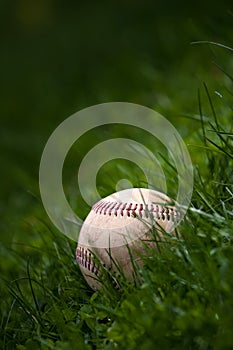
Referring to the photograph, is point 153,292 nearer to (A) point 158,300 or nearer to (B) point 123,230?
(A) point 158,300

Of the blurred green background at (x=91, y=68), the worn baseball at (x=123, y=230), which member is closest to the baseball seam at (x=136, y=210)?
the worn baseball at (x=123, y=230)

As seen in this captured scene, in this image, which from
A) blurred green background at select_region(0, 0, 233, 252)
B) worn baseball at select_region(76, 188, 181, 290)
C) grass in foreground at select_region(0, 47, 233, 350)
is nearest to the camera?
grass in foreground at select_region(0, 47, 233, 350)

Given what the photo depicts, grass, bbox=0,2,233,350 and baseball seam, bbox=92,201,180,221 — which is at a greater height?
baseball seam, bbox=92,201,180,221

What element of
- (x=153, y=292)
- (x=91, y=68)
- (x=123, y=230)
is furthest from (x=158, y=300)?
(x=91, y=68)

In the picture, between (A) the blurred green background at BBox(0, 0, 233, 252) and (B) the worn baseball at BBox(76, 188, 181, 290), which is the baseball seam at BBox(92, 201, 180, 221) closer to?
(B) the worn baseball at BBox(76, 188, 181, 290)

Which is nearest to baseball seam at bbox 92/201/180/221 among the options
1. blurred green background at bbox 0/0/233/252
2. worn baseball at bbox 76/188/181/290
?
worn baseball at bbox 76/188/181/290

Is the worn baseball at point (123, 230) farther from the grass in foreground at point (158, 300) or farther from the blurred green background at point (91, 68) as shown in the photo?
the blurred green background at point (91, 68)

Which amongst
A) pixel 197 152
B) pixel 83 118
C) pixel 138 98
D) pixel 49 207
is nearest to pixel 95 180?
pixel 49 207

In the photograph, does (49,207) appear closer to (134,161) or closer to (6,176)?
(134,161)
